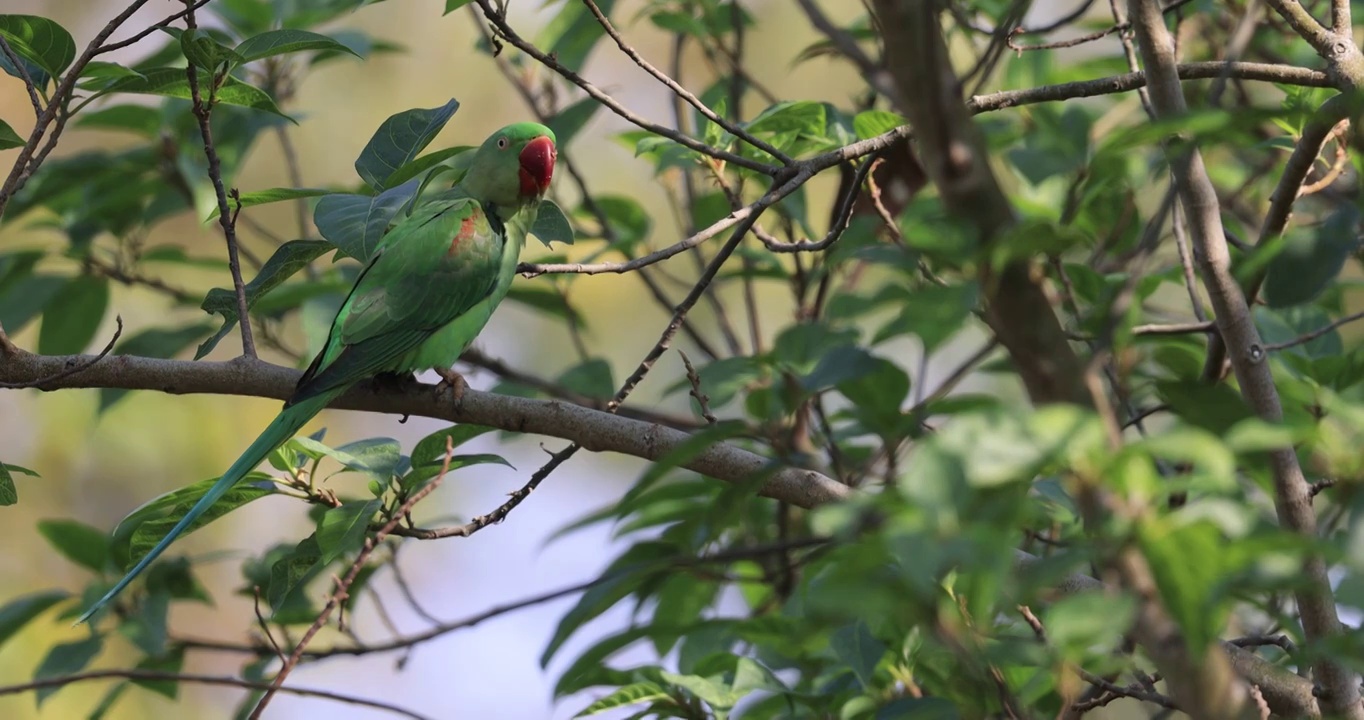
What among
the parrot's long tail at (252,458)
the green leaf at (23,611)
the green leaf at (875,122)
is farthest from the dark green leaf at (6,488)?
the green leaf at (875,122)

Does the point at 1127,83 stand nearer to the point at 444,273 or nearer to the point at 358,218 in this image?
the point at 358,218

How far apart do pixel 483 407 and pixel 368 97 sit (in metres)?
6.29

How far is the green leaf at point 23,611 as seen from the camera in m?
3.18

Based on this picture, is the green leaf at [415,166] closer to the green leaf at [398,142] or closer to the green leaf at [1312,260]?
the green leaf at [398,142]

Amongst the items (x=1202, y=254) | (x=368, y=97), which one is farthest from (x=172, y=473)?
(x=1202, y=254)

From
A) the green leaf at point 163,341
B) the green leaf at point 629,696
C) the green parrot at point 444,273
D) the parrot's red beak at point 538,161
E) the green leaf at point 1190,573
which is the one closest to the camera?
the green leaf at point 1190,573

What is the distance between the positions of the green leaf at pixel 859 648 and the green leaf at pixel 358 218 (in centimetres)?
113

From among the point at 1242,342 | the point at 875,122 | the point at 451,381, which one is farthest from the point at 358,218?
the point at 1242,342

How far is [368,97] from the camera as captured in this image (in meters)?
8.09

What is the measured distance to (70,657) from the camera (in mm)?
3096

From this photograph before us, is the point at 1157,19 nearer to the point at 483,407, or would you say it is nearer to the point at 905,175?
the point at 483,407

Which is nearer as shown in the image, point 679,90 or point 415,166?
point 679,90

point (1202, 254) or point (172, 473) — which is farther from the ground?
point (172, 473)

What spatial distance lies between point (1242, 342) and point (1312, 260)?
0.45 meters
